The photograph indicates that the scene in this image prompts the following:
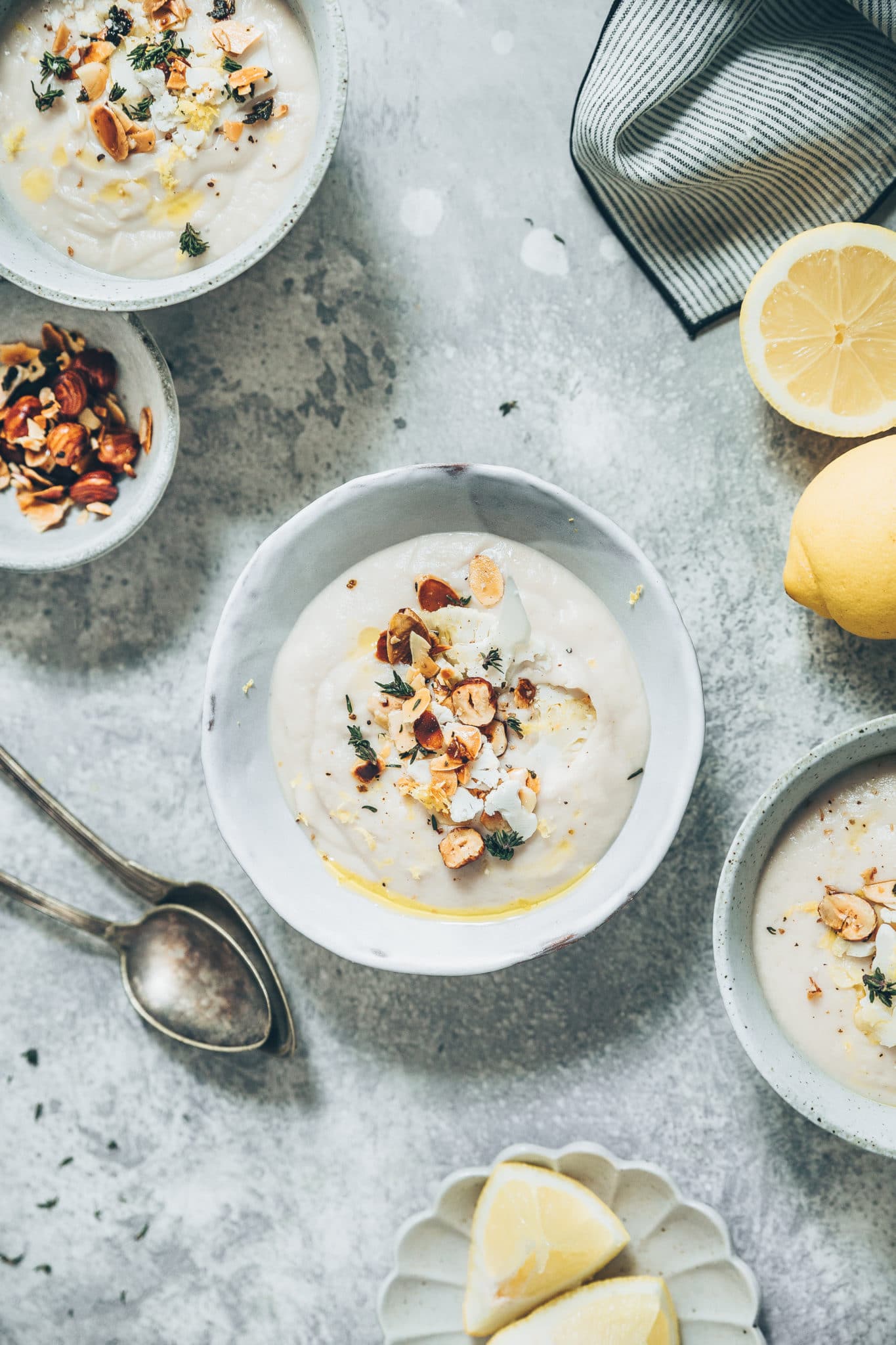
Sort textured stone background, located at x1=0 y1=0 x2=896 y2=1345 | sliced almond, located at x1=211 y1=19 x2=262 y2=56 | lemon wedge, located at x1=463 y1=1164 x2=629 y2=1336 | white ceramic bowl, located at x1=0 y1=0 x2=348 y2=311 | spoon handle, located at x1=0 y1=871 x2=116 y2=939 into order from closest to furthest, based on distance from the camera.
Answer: white ceramic bowl, located at x1=0 y1=0 x2=348 y2=311 < sliced almond, located at x1=211 y1=19 x2=262 y2=56 < lemon wedge, located at x1=463 y1=1164 x2=629 y2=1336 < textured stone background, located at x1=0 y1=0 x2=896 y2=1345 < spoon handle, located at x1=0 y1=871 x2=116 y2=939

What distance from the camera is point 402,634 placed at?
189 cm

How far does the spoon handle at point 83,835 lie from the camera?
2.15 m

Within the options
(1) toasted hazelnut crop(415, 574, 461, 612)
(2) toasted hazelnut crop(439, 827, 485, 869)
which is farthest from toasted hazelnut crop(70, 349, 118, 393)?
(2) toasted hazelnut crop(439, 827, 485, 869)

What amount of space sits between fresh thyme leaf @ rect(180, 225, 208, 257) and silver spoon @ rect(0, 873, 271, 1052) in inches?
53.2

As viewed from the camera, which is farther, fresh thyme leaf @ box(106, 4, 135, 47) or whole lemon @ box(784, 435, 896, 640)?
fresh thyme leaf @ box(106, 4, 135, 47)

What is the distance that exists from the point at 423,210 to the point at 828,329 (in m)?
0.87

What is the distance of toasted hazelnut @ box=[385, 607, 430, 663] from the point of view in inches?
74.3

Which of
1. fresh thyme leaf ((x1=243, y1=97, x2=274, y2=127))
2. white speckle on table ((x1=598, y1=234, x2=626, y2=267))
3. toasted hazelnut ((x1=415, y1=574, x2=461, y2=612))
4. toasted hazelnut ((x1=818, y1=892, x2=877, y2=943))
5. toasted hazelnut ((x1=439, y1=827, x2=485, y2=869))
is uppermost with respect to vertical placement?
fresh thyme leaf ((x1=243, y1=97, x2=274, y2=127))

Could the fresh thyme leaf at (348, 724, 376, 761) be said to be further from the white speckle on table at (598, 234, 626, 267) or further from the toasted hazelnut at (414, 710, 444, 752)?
A: the white speckle on table at (598, 234, 626, 267)

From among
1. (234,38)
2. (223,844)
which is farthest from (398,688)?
(234,38)

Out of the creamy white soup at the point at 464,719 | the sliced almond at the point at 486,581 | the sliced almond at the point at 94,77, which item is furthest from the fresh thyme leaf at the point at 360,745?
the sliced almond at the point at 94,77

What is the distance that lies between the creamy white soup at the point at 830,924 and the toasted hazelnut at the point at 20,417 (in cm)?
174

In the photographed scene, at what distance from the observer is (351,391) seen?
212 centimetres

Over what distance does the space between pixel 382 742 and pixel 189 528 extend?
26.4 inches
